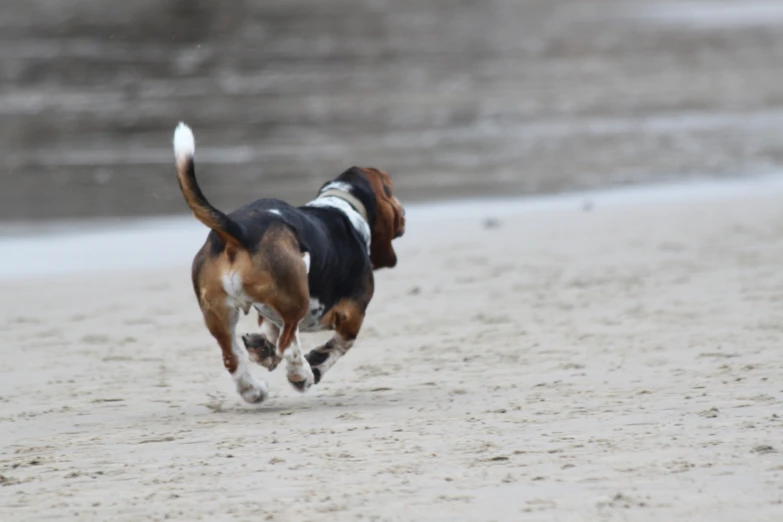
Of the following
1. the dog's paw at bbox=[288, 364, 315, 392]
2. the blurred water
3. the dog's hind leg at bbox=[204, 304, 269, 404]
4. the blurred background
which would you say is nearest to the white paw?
the dog's hind leg at bbox=[204, 304, 269, 404]

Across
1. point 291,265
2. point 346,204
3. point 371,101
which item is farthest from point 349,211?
point 371,101

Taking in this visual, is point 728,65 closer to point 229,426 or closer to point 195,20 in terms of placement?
point 195,20

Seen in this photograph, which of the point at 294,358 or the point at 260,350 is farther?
the point at 260,350

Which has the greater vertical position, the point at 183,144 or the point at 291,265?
the point at 183,144

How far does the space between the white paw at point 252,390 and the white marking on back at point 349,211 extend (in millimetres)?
824

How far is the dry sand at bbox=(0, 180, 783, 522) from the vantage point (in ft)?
13.3

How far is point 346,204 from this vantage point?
604 centimetres

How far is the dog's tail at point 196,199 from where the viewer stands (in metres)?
5.06

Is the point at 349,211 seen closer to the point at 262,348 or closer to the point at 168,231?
the point at 262,348

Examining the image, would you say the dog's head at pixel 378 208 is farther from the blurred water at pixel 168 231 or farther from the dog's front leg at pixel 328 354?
the blurred water at pixel 168 231

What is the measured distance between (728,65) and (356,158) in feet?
33.9

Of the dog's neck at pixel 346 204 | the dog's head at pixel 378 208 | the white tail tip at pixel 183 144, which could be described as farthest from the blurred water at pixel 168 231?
the white tail tip at pixel 183 144

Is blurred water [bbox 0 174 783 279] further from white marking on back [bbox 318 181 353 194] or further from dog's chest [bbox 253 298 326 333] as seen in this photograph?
dog's chest [bbox 253 298 326 333]

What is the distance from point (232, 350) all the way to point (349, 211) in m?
0.94
